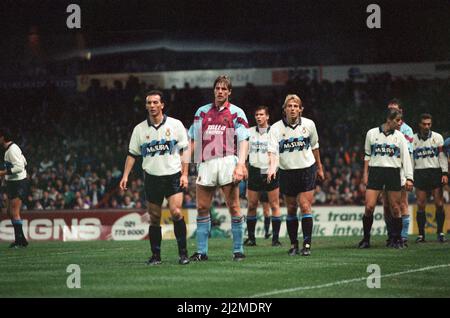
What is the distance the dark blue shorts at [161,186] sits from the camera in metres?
11.2

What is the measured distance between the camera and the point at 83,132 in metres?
29.7

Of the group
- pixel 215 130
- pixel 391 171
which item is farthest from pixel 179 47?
pixel 215 130

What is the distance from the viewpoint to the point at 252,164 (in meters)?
16.4

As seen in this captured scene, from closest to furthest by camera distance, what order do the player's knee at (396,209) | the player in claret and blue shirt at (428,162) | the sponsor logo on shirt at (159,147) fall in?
the sponsor logo on shirt at (159,147) → the player's knee at (396,209) → the player in claret and blue shirt at (428,162)

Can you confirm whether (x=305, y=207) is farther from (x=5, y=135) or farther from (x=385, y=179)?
(x=5, y=135)

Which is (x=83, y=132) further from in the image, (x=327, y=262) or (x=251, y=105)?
(x=327, y=262)

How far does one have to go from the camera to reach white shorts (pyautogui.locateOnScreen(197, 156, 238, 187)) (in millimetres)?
11570

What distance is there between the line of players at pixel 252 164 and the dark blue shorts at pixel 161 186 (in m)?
0.01

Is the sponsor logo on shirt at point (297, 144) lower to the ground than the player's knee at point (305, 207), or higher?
higher

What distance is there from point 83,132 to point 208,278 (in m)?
20.9

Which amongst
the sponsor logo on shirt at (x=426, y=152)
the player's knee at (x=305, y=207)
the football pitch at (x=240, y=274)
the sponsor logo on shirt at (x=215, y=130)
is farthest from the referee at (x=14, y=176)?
the sponsor logo on shirt at (x=426, y=152)

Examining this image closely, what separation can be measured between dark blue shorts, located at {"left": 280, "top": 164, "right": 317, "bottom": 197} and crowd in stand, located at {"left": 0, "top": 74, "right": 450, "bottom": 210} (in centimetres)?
1217

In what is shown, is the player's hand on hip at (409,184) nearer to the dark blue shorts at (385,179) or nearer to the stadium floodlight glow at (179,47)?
the dark blue shorts at (385,179)
